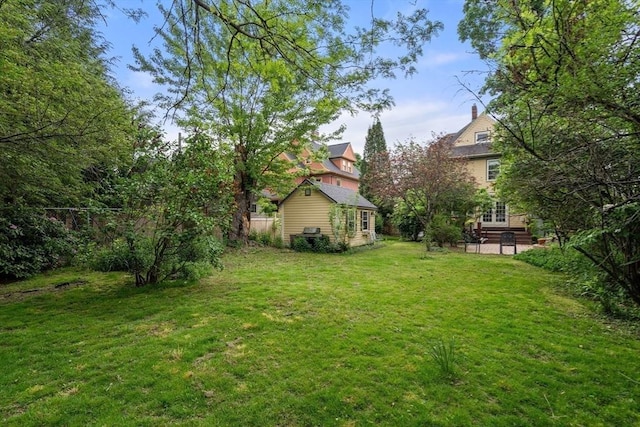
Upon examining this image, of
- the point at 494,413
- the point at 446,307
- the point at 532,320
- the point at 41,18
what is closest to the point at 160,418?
the point at 494,413

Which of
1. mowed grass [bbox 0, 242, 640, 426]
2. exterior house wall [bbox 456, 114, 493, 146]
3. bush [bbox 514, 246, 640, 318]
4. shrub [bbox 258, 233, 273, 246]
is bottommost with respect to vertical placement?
mowed grass [bbox 0, 242, 640, 426]

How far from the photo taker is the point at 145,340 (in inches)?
156

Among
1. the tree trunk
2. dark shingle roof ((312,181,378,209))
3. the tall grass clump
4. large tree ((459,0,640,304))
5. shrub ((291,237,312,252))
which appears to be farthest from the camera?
dark shingle roof ((312,181,378,209))

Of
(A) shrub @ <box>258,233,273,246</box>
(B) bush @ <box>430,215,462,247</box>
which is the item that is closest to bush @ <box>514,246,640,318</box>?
(B) bush @ <box>430,215,462,247</box>

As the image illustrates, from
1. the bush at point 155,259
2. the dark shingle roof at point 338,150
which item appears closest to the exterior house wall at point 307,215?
the bush at point 155,259

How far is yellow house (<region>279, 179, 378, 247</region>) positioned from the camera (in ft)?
46.5

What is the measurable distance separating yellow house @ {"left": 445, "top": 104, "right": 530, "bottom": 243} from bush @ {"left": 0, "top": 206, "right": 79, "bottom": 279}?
1798cm

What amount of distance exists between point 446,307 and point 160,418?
14.7ft

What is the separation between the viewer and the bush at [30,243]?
7543 millimetres

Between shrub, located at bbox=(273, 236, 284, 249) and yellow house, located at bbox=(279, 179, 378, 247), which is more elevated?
yellow house, located at bbox=(279, 179, 378, 247)

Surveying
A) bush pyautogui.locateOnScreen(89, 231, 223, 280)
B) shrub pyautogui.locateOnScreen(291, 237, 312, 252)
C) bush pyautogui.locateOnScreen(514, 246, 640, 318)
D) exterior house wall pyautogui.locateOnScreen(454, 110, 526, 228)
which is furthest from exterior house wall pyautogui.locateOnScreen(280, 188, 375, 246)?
exterior house wall pyautogui.locateOnScreen(454, 110, 526, 228)

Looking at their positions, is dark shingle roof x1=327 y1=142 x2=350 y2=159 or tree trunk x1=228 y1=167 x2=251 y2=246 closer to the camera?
tree trunk x1=228 y1=167 x2=251 y2=246

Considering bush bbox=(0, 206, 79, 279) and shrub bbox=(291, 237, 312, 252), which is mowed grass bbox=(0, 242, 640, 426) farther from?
shrub bbox=(291, 237, 312, 252)

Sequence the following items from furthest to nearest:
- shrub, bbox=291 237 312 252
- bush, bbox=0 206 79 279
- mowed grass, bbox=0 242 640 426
Answer: shrub, bbox=291 237 312 252 → bush, bbox=0 206 79 279 → mowed grass, bbox=0 242 640 426
